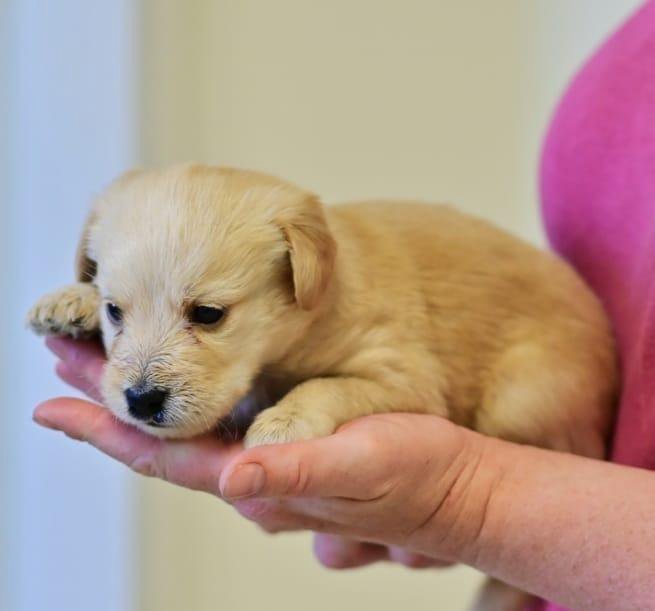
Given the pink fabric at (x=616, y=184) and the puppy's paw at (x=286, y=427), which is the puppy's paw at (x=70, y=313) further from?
the pink fabric at (x=616, y=184)

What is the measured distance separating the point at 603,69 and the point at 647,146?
0.17 m

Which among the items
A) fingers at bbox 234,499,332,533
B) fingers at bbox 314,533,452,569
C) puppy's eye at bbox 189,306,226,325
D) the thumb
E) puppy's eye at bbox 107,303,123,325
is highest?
puppy's eye at bbox 189,306,226,325

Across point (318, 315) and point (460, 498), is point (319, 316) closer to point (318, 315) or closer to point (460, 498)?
point (318, 315)

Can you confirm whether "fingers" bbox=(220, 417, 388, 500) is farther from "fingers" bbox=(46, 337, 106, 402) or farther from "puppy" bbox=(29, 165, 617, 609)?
"fingers" bbox=(46, 337, 106, 402)

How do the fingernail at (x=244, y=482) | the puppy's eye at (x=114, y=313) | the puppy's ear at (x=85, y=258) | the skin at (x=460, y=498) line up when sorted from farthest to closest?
the puppy's ear at (x=85, y=258) → the puppy's eye at (x=114, y=313) → the skin at (x=460, y=498) → the fingernail at (x=244, y=482)

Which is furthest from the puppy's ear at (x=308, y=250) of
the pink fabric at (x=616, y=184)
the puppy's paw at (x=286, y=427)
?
the pink fabric at (x=616, y=184)

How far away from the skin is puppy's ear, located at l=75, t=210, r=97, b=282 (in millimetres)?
207

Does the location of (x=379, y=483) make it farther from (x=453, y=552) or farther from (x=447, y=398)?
(x=447, y=398)

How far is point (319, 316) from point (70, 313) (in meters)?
0.31

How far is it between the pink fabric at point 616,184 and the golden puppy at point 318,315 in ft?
0.20

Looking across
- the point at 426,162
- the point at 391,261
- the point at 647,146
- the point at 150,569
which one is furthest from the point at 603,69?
the point at 150,569

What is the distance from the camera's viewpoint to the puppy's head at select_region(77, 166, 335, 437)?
0.95 metres

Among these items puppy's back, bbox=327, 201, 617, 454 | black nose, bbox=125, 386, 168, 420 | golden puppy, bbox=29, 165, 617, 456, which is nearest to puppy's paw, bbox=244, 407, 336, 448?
golden puppy, bbox=29, 165, 617, 456

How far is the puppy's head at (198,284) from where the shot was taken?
0.95 metres
